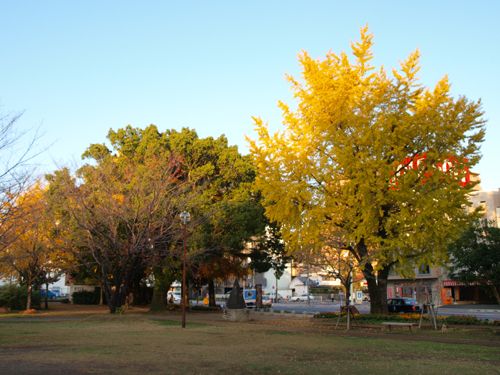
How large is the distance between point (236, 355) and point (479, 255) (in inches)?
1388

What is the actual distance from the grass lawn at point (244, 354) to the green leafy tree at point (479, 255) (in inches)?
958

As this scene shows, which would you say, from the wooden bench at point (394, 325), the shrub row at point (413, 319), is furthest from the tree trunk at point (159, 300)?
the wooden bench at point (394, 325)

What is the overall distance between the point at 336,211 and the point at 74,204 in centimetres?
1914

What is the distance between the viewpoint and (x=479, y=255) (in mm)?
42562

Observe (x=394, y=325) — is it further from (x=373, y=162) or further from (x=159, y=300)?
(x=159, y=300)

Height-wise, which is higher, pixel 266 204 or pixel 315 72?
pixel 315 72

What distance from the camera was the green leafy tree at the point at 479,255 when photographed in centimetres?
4181

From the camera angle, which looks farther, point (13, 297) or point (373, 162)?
point (13, 297)

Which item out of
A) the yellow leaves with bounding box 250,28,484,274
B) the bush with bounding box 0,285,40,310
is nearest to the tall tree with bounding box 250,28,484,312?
the yellow leaves with bounding box 250,28,484,274

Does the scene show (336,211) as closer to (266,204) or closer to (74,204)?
(266,204)

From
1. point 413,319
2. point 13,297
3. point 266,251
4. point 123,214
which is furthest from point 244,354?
→ point 13,297

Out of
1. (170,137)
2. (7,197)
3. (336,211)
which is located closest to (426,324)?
(336,211)

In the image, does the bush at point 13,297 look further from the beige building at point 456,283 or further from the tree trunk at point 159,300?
the beige building at point 456,283

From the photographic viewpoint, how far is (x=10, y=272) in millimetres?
46219
